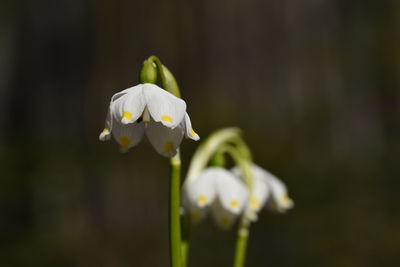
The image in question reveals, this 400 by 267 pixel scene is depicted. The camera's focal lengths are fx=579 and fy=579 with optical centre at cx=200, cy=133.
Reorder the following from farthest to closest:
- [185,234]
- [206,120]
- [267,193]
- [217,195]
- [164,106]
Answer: [206,120] < [267,193] < [217,195] < [185,234] < [164,106]

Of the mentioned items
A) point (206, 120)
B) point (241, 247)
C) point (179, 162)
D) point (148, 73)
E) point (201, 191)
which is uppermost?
point (148, 73)

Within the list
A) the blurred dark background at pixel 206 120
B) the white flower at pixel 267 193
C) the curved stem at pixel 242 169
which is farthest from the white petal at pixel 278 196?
the blurred dark background at pixel 206 120

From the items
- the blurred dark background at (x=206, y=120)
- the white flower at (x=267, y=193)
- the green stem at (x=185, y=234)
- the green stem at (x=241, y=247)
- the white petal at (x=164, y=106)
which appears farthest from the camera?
the blurred dark background at (x=206, y=120)

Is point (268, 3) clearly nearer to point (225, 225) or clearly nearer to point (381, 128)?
point (381, 128)

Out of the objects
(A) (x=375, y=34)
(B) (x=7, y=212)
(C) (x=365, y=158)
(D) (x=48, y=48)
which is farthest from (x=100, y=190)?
(A) (x=375, y=34)

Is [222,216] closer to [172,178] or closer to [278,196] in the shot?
[278,196]

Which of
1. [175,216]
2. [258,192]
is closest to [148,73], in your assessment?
[175,216]

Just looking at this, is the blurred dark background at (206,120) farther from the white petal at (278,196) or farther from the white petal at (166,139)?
the white petal at (166,139)

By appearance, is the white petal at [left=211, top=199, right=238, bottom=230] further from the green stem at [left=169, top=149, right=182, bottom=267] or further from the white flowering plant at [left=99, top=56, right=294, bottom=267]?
the green stem at [left=169, top=149, right=182, bottom=267]
